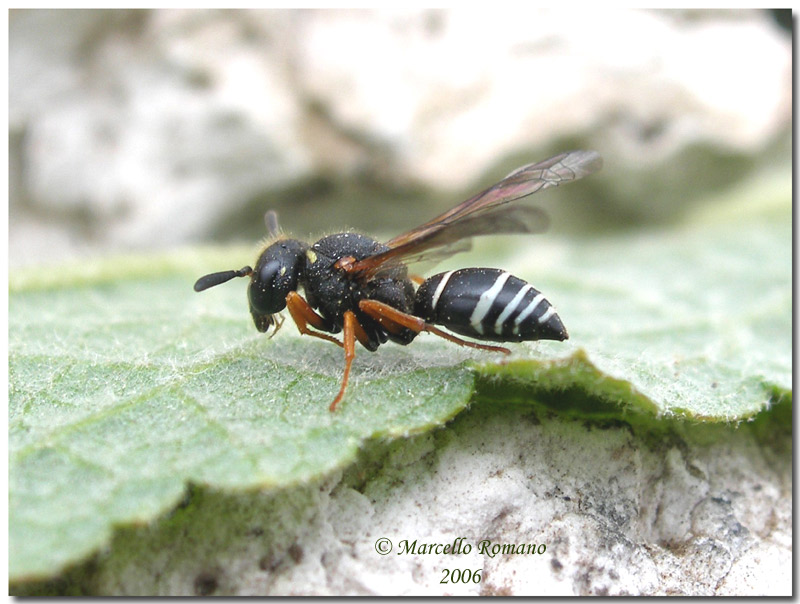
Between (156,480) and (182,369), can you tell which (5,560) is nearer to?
(156,480)

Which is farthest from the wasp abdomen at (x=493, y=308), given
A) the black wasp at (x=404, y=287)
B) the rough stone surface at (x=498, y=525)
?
the rough stone surface at (x=498, y=525)

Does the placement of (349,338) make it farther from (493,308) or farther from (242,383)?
(493,308)

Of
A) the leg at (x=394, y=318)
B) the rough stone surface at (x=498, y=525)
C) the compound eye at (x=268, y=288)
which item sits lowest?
the rough stone surface at (x=498, y=525)

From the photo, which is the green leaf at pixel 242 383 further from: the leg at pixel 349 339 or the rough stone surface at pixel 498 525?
the rough stone surface at pixel 498 525

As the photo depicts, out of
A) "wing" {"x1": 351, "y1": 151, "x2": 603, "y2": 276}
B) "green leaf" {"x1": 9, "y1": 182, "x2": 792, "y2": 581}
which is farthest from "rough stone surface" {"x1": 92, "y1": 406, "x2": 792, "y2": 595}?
"wing" {"x1": 351, "y1": 151, "x2": 603, "y2": 276}

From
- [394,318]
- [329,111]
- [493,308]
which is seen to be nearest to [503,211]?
[493,308]

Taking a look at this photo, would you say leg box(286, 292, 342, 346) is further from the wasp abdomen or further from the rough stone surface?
the rough stone surface
